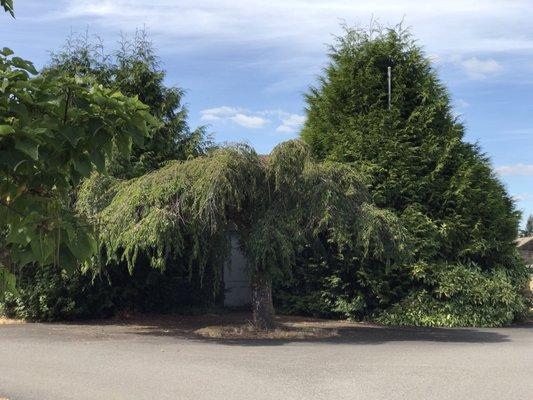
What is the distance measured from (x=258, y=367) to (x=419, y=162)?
9.29 metres

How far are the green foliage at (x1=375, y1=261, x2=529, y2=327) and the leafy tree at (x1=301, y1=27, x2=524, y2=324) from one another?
0.23m

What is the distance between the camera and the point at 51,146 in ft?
7.65

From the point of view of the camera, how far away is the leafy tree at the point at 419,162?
16.5m

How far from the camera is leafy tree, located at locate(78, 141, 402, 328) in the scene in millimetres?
11555

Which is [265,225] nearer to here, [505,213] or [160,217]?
[160,217]

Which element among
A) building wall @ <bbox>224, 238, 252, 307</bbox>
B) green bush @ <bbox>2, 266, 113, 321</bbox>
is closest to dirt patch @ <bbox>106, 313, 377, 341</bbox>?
green bush @ <bbox>2, 266, 113, 321</bbox>

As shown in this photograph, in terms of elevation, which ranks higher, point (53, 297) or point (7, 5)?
point (7, 5)

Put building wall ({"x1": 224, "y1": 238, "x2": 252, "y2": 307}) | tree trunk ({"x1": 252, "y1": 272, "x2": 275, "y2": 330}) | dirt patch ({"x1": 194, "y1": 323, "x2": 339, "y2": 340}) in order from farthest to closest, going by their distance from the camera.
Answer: building wall ({"x1": 224, "y1": 238, "x2": 252, "y2": 307}), tree trunk ({"x1": 252, "y1": 272, "x2": 275, "y2": 330}), dirt patch ({"x1": 194, "y1": 323, "x2": 339, "y2": 340})

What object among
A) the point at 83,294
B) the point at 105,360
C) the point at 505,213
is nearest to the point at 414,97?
the point at 505,213

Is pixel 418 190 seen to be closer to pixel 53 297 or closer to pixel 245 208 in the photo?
pixel 245 208

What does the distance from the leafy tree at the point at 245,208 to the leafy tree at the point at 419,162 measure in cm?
395

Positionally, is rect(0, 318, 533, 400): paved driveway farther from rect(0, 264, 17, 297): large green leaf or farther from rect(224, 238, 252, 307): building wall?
rect(224, 238, 252, 307): building wall

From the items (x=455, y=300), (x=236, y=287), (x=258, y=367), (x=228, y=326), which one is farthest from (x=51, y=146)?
(x=236, y=287)

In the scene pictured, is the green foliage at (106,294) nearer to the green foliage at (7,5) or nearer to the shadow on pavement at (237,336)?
the shadow on pavement at (237,336)
